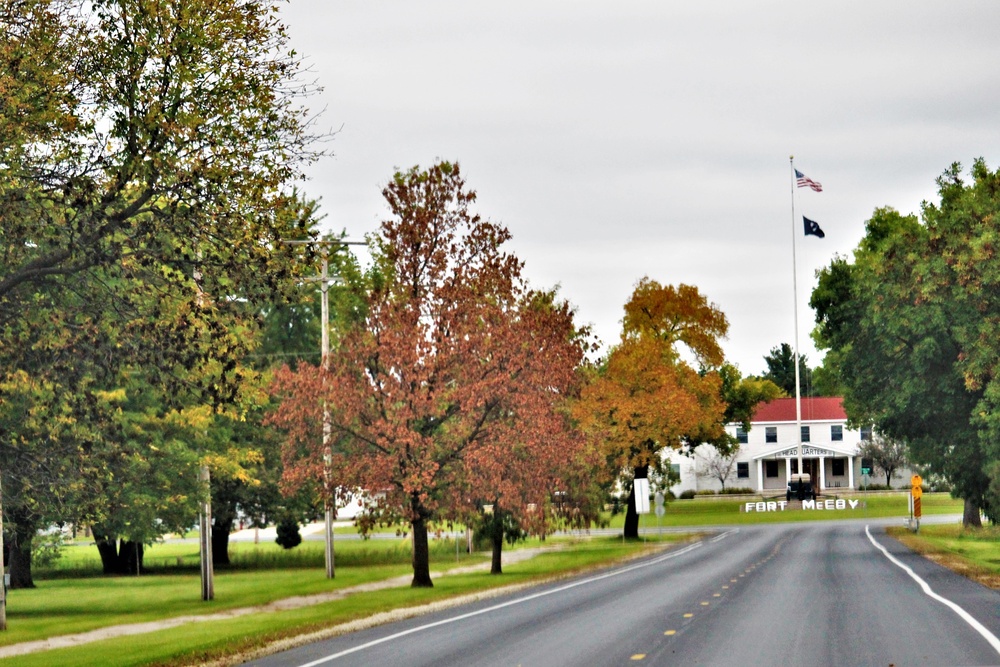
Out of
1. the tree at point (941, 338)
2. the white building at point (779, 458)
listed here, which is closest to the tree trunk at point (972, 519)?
the tree at point (941, 338)

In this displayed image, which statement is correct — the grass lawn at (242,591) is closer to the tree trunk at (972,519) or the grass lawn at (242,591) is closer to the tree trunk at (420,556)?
the tree trunk at (420,556)

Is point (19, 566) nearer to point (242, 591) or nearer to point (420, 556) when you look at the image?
point (242, 591)

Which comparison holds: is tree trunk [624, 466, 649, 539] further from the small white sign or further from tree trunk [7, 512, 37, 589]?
tree trunk [7, 512, 37, 589]

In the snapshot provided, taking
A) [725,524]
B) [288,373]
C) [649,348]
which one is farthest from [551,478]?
[725,524]

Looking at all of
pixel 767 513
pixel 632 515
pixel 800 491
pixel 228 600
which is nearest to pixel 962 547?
pixel 632 515

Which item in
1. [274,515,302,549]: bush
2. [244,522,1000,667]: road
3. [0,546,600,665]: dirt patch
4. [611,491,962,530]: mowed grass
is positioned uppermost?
[244,522,1000,667]: road

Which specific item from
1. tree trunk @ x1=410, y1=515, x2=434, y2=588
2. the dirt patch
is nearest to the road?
the dirt patch

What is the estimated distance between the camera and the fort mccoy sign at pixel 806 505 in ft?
296

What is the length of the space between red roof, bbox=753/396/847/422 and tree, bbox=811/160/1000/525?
74.4 m

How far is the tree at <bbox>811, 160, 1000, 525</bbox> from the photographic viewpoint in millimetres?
34688

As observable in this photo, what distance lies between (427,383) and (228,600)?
279 inches

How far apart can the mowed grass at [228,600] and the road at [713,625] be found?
1943 millimetres

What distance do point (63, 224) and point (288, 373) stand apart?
1644 cm

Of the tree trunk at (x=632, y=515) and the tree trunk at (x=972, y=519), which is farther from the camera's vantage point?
the tree trunk at (x=632, y=515)
